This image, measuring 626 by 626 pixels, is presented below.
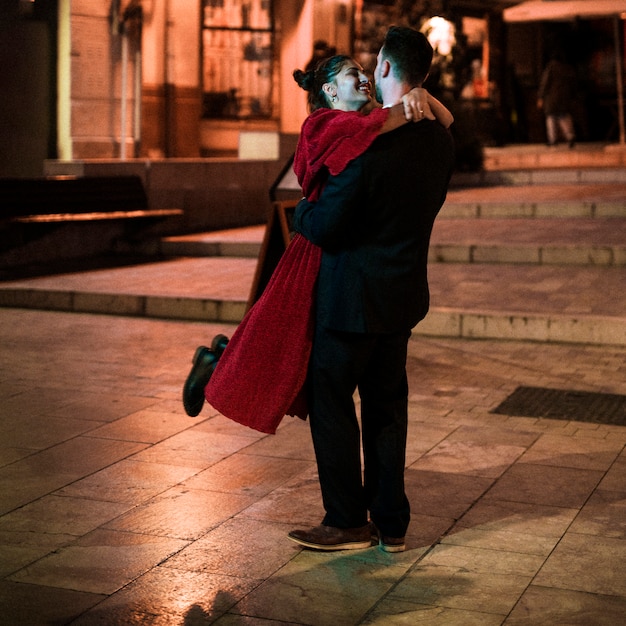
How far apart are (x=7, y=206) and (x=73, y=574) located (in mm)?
8511

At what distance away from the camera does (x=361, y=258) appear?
14.1 feet

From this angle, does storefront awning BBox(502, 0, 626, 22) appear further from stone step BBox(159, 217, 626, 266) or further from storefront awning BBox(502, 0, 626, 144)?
stone step BBox(159, 217, 626, 266)

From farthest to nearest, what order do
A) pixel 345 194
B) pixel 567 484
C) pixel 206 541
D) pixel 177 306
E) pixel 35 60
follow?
pixel 35 60, pixel 177 306, pixel 567 484, pixel 206 541, pixel 345 194

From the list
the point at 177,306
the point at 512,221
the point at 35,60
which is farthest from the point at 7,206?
the point at 512,221

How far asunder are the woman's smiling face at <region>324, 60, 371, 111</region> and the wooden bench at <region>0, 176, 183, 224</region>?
26.9ft

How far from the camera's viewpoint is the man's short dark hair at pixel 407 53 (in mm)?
4234

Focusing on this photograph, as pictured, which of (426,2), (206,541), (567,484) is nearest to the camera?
(206,541)

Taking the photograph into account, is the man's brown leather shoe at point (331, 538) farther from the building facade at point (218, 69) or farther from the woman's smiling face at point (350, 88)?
the building facade at point (218, 69)

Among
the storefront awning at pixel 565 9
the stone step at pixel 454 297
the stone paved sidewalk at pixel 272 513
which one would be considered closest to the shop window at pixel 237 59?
the storefront awning at pixel 565 9

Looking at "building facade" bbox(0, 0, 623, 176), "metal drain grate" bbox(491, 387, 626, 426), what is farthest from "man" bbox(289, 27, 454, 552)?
"building facade" bbox(0, 0, 623, 176)

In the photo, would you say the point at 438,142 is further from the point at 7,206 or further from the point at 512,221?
the point at 512,221

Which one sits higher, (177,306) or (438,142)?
(438,142)

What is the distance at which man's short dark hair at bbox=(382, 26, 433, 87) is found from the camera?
423 centimetres

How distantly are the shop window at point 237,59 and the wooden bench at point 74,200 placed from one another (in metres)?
6.14
